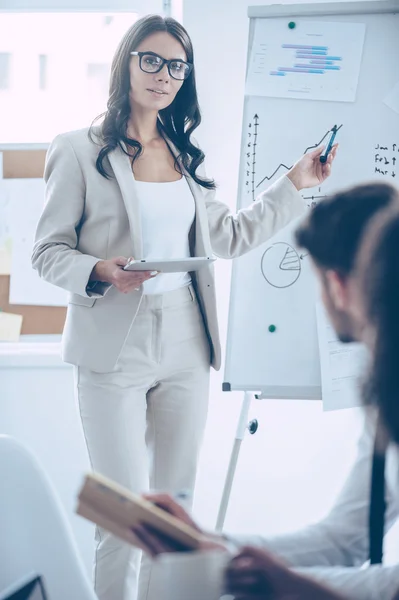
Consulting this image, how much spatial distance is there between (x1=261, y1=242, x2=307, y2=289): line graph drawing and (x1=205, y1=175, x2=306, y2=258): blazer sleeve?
4.1 inches

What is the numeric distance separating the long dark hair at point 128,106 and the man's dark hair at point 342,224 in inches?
40.7

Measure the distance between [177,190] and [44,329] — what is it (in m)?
1.01

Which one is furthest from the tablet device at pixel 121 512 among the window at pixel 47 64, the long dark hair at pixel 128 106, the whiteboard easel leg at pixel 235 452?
the window at pixel 47 64

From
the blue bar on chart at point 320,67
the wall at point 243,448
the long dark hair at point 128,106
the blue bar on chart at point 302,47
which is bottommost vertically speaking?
the wall at point 243,448

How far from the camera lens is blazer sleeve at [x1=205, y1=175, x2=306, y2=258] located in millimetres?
2195

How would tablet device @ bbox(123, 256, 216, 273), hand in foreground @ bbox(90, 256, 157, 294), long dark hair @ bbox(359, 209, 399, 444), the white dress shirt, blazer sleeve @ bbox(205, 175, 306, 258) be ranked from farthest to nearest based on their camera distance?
blazer sleeve @ bbox(205, 175, 306, 258), hand in foreground @ bbox(90, 256, 157, 294), tablet device @ bbox(123, 256, 216, 273), the white dress shirt, long dark hair @ bbox(359, 209, 399, 444)

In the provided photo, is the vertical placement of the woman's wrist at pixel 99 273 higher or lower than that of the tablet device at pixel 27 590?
higher

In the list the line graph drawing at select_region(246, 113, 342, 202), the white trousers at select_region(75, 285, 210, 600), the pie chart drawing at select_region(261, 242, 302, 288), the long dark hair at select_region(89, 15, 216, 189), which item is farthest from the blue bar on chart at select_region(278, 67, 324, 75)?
the white trousers at select_region(75, 285, 210, 600)

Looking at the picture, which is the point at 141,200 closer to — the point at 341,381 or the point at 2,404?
the point at 341,381

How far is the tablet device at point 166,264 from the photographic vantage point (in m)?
1.75

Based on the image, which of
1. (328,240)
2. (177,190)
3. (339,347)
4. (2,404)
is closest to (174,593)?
(328,240)

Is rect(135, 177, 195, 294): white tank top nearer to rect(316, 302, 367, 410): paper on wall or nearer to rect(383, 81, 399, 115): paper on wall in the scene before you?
rect(316, 302, 367, 410): paper on wall

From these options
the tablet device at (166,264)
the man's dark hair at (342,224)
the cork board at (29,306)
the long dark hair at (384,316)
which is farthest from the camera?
the cork board at (29,306)

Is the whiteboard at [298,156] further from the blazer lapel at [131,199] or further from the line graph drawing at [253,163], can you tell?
the blazer lapel at [131,199]
